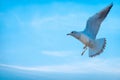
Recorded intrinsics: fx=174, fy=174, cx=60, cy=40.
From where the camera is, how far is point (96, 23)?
3.45 meters

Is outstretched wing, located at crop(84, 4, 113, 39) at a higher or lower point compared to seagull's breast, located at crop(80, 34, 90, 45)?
higher

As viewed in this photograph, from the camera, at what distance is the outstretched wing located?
329cm

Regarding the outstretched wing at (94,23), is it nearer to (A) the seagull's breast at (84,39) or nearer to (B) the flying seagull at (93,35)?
(B) the flying seagull at (93,35)

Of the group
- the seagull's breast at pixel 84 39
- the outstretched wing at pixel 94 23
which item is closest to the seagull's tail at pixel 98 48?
the seagull's breast at pixel 84 39

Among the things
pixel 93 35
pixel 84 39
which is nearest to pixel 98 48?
pixel 84 39

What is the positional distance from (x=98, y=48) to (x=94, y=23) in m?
0.65

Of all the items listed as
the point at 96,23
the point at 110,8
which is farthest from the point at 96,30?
the point at 110,8

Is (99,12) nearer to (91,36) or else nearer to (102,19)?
(102,19)

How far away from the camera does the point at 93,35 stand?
3477 mm

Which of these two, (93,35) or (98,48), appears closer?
(98,48)

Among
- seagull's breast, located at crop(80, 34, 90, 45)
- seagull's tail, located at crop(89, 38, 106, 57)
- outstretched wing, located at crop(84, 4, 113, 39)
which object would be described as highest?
outstretched wing, located at crop(84, 4, 113, 39)

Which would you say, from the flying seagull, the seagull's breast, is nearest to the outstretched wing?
the flying seagull

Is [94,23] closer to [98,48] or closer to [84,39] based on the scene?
[84,39]

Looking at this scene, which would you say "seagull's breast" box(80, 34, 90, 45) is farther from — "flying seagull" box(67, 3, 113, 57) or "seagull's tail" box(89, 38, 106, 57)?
"seagull's tail" box(89, 38, 106, 57)
